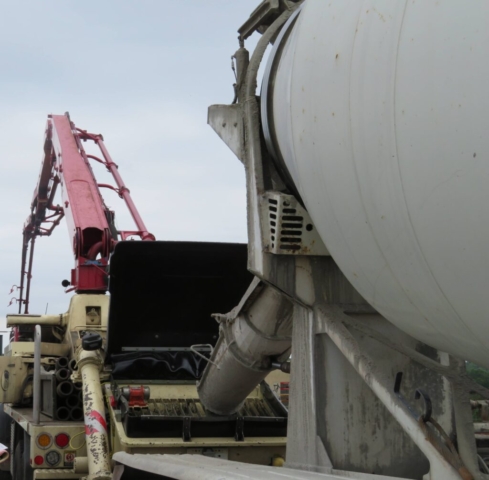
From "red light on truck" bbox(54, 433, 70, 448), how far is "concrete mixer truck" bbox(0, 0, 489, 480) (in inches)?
66.2

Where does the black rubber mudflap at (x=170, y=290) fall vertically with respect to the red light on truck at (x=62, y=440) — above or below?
above

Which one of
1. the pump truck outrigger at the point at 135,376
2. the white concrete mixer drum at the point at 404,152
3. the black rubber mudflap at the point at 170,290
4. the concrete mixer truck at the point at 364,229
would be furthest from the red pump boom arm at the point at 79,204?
the white concrete mixer drum at the point at 404,152

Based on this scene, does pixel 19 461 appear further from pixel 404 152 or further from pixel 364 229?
pixel 404 152

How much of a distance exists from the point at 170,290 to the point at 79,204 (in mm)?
4220

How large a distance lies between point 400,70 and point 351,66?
317 mm

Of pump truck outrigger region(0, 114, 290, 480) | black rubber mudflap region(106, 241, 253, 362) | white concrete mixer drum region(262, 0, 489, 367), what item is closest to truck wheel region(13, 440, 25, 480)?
pump truck outrigger region(0, 114, 290, 480)

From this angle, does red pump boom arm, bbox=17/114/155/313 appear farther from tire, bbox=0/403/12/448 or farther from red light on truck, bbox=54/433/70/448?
red light on truck, bbox=54/433/70/448

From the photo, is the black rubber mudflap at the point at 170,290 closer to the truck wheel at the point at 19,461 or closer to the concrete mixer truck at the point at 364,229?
the truck wheel at the point at 19,461

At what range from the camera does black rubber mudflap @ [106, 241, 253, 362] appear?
6.38 m

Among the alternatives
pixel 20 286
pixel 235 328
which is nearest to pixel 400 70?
pixel 235 328

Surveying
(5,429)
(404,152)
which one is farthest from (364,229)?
(5,429)

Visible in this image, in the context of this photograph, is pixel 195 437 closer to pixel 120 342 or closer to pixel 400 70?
pixel 120 342

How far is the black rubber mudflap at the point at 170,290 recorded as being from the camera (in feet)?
20.9

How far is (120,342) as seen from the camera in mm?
6789
